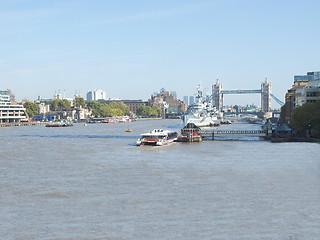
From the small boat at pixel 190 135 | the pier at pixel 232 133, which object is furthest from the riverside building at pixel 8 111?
the small boat at pixel 190 135

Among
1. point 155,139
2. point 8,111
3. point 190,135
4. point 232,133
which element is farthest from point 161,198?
point 8,111

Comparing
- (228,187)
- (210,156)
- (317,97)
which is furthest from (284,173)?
(317,97)

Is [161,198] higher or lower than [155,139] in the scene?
lower

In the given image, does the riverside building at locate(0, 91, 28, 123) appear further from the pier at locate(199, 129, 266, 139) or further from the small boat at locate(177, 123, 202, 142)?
the small boat at locate(177, 123, 202, 142)

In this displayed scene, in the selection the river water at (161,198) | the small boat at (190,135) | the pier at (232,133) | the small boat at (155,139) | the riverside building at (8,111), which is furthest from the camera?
the riverside building at (8,111)

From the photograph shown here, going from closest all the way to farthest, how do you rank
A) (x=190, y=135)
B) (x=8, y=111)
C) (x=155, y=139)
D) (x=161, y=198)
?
(x=161, y=198), (x=155, y=139), (x=190, y=135), (x=8, y=111)

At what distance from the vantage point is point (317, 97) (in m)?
87.6

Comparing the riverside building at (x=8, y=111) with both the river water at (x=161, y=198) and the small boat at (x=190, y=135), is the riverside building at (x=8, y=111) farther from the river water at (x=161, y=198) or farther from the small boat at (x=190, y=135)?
the river water at (x=161, y=198)

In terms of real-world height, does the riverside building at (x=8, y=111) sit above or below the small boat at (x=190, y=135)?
above

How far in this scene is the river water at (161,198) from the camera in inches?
884

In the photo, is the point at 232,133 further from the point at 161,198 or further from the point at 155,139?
the point at 161,198

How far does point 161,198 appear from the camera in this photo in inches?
1139

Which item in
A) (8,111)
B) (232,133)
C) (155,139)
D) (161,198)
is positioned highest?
(8,111)

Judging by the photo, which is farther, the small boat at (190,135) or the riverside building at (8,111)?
the riverside building at (8,111)
